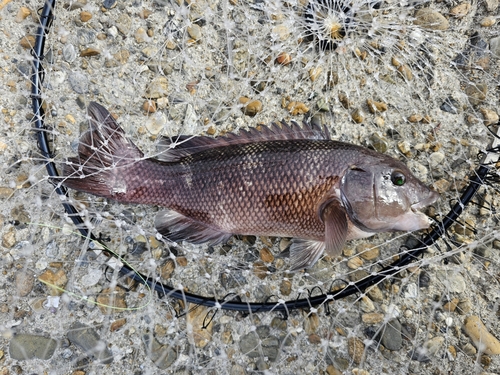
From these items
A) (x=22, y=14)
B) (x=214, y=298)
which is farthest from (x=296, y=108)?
(x=22, y=14)

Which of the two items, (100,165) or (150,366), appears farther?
(150,366)

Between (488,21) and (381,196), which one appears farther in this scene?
(488,21)

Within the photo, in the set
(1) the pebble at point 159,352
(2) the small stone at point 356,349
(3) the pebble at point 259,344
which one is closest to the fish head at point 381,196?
(2) the small stone at point 356,349

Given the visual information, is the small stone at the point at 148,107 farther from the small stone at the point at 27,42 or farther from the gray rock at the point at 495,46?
the gray rock at the point at 495,46

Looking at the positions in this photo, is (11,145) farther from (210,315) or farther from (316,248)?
(316,248)

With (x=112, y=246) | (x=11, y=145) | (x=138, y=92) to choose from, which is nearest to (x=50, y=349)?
(x=112, y=246)

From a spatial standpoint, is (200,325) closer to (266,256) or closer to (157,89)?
(266,256)
